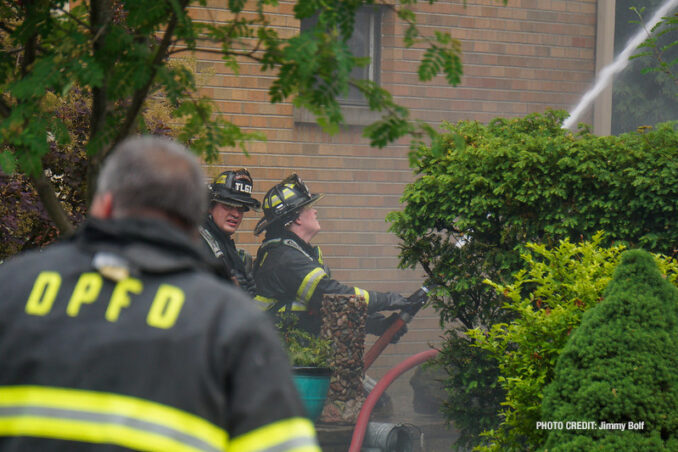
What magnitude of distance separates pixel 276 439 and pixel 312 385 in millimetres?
4637

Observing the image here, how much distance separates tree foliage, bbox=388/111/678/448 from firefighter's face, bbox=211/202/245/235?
1374 mm

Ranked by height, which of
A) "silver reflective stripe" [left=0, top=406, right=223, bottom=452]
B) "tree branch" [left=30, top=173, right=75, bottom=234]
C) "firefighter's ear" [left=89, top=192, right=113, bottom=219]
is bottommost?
"silver reflective stripe" [left=0, top=406, right=223, bottom=452]

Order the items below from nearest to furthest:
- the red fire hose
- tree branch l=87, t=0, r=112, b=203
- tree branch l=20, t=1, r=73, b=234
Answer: tree branch l=87, t=0, r=112, b=203
tree branch l=20, t=1, r=73, b=234
the red fire hose

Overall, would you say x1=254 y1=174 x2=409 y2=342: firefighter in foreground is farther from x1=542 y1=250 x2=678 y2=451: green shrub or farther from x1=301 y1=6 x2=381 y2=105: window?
x1=542 y1=250 x2=678 y2=451: green shrub

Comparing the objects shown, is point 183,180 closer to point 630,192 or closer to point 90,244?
point 90,244

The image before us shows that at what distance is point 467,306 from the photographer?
19.9 ft

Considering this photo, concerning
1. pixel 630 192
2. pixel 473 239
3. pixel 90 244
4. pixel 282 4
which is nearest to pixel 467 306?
pixel 473 239

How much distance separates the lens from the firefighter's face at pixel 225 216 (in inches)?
269

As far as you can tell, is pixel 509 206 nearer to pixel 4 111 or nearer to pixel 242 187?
pixel 242 187

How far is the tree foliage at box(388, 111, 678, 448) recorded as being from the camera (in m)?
5.41

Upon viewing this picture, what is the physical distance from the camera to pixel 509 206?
5.74 metres

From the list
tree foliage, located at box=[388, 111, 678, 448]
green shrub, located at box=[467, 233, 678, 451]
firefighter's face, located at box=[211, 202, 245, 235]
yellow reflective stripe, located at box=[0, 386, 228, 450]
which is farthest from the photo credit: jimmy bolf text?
firefighter's face, located at box=[211, 202, 245, 235]

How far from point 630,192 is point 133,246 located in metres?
4.47

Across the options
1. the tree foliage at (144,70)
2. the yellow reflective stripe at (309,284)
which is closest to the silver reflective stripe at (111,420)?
the tree foliage at (144,70)
